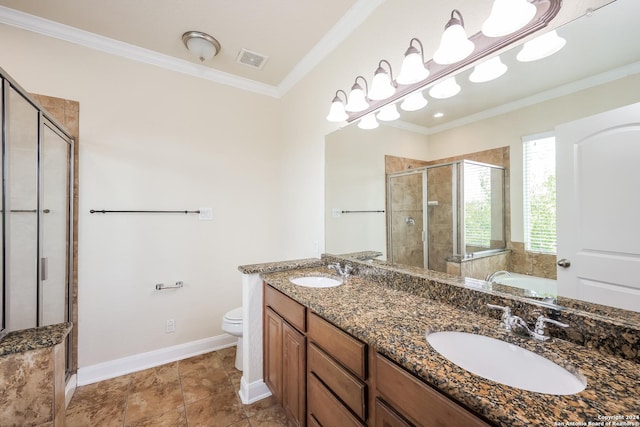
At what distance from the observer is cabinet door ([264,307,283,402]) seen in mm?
1592

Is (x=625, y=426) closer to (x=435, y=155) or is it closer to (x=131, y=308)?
(x=435, y=155)

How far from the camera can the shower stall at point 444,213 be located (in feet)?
3.89

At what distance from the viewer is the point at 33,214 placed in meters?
1.51

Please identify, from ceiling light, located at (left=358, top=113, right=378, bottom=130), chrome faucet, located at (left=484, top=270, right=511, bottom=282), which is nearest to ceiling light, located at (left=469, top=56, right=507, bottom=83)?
ceiling light, located at (left=358, top=113, right=378, bottom=130)

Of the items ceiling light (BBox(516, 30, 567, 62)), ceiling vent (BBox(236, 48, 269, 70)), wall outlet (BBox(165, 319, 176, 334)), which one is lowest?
wall outlet (BBox(165, 319, 176, 334))

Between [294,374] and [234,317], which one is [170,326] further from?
[294,374]

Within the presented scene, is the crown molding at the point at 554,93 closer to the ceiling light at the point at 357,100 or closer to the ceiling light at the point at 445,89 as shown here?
the ceiling light at the point at 445,89

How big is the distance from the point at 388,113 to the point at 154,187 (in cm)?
202

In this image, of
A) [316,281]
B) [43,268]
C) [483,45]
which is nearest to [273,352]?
[316,281]

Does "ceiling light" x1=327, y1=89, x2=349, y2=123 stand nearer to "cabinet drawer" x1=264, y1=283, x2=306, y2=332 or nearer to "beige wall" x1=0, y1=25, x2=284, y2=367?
"beige wall" x1=0, y1=25, x2=284, y2=367

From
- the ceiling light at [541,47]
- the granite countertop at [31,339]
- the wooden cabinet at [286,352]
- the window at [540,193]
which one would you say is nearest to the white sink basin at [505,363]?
the window at [540,193]

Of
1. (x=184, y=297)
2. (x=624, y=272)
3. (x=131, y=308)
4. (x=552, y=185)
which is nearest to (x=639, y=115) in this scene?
(x=552, y=185)

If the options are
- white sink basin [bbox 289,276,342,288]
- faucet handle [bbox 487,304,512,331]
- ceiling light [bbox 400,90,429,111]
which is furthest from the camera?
white sink basin [bbox 289,276,342,288]

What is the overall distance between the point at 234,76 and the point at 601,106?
2.69 meters
